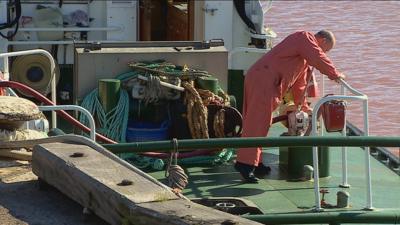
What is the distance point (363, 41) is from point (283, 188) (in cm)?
1111

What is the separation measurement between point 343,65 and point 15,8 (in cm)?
820

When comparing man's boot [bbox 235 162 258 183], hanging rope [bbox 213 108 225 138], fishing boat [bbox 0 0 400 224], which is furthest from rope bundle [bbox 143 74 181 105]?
man's boot [bbox 235 162 258 183]

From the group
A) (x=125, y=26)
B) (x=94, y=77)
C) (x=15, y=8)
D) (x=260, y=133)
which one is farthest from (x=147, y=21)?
(x=260, y=133)

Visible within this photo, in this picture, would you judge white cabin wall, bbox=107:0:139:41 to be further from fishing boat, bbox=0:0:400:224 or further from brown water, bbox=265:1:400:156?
brown water, bbox=265:1:400:156

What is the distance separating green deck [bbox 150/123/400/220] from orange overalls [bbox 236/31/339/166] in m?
0.25

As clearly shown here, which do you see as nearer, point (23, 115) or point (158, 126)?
point (23, 115)

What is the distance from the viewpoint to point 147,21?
10.2m

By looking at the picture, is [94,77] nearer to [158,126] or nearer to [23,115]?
[158,126]

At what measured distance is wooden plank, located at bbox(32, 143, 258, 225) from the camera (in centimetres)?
284

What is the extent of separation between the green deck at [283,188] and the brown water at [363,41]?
9.77 feet

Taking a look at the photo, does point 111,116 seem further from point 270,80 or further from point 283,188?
point 283,188

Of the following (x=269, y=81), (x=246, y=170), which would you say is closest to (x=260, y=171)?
(x=246, y=170)

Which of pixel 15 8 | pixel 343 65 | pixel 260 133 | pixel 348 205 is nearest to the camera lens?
pixel 348 205

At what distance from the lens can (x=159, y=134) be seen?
24.0ft
